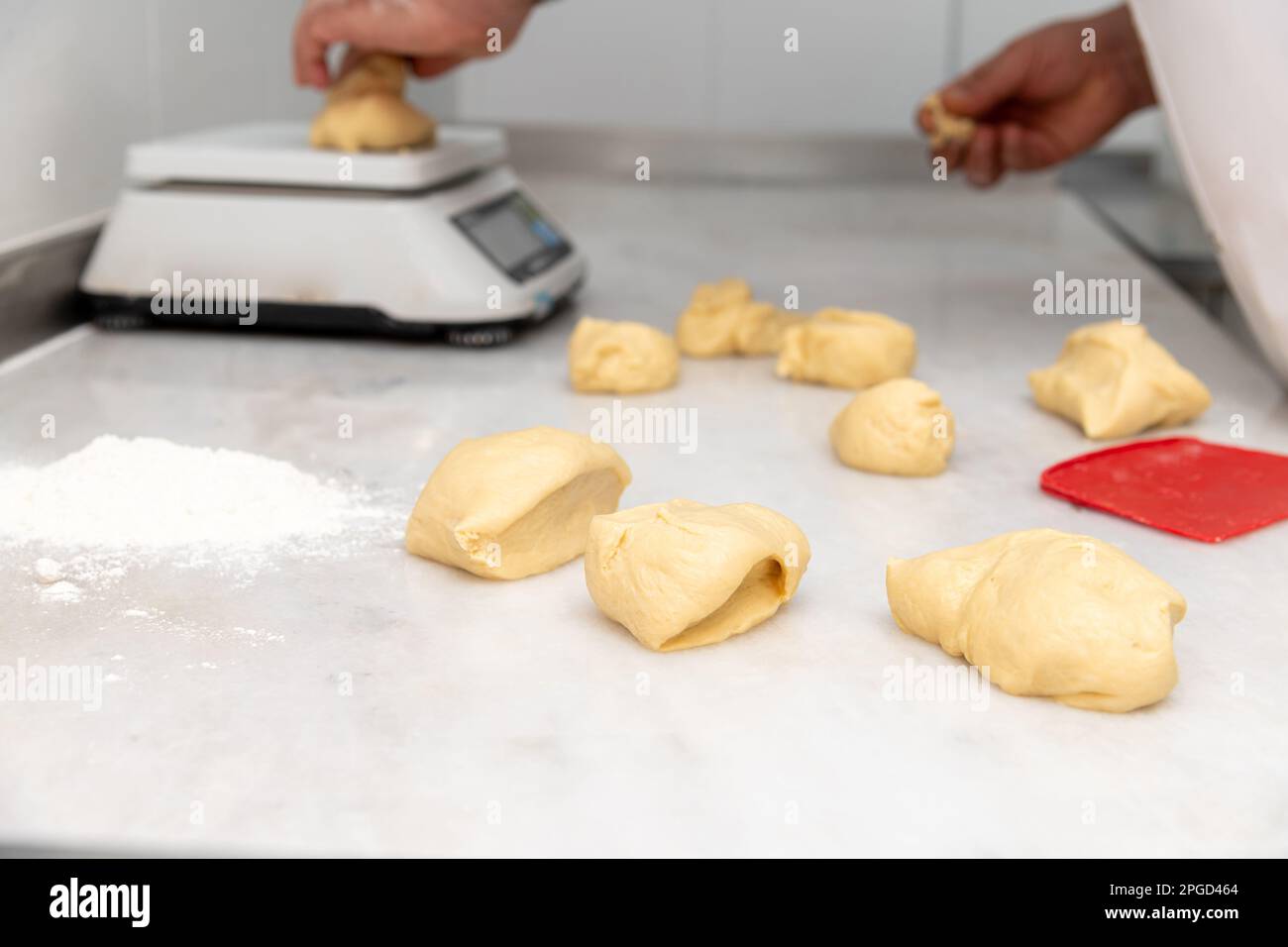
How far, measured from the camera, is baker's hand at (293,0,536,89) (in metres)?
1.89

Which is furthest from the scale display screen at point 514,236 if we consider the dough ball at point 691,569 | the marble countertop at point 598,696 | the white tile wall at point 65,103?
the dough ball at point 691,569

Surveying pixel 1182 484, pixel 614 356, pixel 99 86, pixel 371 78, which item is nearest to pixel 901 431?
pixel 1182 484

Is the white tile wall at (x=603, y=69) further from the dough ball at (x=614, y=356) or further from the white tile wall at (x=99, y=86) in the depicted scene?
the dough ball at (x=614, y=356)

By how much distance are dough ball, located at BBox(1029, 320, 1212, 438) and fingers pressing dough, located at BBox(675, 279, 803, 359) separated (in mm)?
435

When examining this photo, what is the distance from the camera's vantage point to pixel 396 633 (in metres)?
1.07

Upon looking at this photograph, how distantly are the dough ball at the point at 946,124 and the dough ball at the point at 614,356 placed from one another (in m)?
0.99

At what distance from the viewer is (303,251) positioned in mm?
1876

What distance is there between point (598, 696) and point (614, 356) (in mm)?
805

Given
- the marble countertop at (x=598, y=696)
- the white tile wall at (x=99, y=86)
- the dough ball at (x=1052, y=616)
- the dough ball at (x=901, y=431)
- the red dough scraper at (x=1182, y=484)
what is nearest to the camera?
the marble countertop at (x=598, y=696)

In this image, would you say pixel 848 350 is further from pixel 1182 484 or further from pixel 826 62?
pixel 826 62

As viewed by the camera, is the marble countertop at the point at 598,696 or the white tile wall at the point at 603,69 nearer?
the marble countertop at the point at 598,696

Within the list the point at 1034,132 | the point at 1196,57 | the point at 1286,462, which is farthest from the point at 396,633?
the point at 1034,132

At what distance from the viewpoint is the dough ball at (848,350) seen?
1756 millimetres

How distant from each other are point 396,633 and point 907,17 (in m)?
3.35
